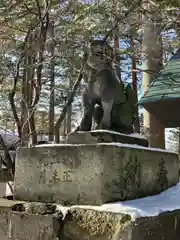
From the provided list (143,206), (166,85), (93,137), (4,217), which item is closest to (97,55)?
(93,137)

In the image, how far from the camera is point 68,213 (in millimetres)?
2955

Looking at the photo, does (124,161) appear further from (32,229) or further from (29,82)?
(29,82)

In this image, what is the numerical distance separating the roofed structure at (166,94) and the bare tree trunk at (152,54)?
248mm

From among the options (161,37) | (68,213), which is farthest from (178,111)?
(68,213)

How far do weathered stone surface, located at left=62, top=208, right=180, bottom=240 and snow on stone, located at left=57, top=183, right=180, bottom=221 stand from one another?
44mm

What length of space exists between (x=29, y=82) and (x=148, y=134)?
10.5ft

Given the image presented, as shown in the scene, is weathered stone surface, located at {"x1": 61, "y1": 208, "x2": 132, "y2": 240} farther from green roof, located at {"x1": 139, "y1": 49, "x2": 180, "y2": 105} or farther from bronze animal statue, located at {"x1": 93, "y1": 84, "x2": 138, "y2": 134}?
green roof, located at {"x1": 139, "y1": 49, "x2": 180, "y2": 105}

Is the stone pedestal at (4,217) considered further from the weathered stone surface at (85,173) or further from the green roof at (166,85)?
the green roof at (166,85)

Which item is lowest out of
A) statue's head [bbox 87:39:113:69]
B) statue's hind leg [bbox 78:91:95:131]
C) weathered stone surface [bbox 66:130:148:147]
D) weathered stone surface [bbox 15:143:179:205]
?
weathered stone surface [bbox 15:143:179:205]

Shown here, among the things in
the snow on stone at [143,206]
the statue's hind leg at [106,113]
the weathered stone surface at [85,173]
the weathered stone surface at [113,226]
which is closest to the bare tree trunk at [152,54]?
the statue's hind leg at [106,113]

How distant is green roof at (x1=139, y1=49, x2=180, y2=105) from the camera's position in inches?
261

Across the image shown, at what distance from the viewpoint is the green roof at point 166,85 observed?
261 inches

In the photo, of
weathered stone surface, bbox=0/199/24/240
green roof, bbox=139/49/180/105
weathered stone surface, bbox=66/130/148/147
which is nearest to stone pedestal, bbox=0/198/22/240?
weathered stone surface, bbox=0/199/24/240

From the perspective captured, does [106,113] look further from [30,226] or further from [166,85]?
[166,85]
